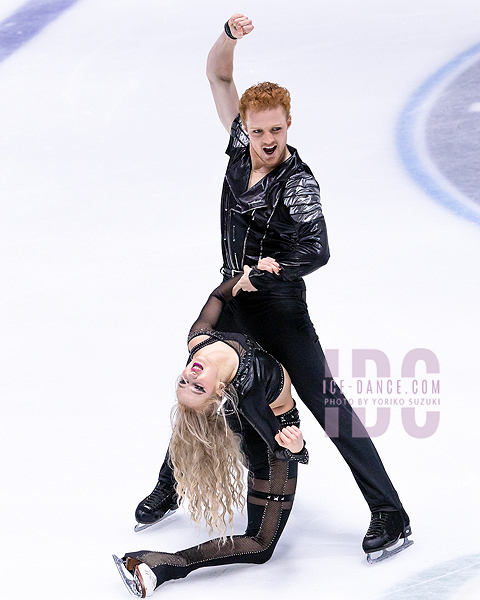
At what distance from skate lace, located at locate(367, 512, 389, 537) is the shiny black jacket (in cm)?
90

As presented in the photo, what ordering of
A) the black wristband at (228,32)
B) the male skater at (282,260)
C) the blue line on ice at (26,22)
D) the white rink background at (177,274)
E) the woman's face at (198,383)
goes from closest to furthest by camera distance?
the woman's face at (198,383)
the male skater at (282,260)
the white rink background at (177,274)
the black wristband at (228,32)
the blue line on ice at (26,22)

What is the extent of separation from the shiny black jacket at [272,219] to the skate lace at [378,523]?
902mm

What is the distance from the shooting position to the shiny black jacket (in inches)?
124

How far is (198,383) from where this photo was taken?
295cm

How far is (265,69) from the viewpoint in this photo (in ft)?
22.3

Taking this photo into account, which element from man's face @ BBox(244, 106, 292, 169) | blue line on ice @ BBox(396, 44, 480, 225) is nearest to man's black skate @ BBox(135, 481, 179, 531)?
man's face @ BBox(244, 106, 292, 169)

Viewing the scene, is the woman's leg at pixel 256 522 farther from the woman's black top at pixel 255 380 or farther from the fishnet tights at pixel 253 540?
the woman's black top at pixel 255 380

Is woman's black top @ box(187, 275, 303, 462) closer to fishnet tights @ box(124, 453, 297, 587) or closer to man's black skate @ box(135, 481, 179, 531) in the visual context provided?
fishnet tights @ box(124, 453, 297, 587)

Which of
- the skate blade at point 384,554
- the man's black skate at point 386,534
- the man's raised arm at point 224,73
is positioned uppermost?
the man's raised arm at point 224,73

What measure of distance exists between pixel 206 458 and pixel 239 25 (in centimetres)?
157

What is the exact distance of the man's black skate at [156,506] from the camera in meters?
3.47

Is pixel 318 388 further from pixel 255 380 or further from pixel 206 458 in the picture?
pixel 206 458

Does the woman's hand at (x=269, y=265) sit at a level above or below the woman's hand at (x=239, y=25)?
below

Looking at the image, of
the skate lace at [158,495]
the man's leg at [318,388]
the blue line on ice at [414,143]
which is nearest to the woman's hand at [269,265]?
the man's leg at [318,388]
